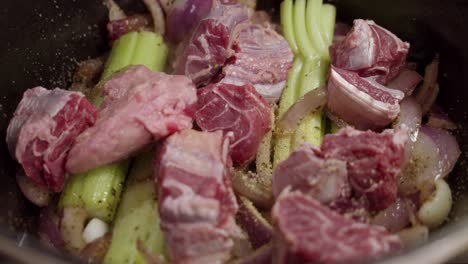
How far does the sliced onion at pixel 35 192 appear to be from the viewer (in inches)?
103

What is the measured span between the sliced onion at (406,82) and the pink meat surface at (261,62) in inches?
22.7

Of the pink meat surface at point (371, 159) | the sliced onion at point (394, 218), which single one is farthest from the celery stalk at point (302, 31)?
the sliced onion at point (394, 218)

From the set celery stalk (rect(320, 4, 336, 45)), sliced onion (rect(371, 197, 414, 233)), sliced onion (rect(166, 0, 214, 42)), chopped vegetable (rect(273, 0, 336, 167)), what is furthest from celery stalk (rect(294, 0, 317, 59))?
sliced onion (rect(371, 197, 414, 233))

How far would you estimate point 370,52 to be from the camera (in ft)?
9.43

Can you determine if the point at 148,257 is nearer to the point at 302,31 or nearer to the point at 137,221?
the point at 137,221

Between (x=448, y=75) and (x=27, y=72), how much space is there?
2.24 m

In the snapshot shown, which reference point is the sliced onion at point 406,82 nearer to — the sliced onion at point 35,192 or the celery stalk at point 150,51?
the celery stalk at point 150,51

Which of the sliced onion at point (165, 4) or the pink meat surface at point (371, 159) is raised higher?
the sliced onion at point (165, 4)

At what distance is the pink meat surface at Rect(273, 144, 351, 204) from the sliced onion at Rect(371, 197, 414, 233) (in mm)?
314

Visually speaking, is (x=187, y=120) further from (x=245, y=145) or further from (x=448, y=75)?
(x=448, y=75)

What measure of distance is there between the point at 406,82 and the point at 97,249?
181 cm

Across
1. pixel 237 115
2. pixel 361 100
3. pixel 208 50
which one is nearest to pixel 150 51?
pixel 208 50

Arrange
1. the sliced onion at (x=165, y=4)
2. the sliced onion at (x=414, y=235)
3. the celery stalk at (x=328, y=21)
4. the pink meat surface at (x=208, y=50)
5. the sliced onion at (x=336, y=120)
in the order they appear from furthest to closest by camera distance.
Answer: the sliced onion at (x=165, y=4) < the celery stalk at (x=328, y=21) < the pink meat surface at (x=208, y=50) < the sliced onion at (x=336, y=120) < the sliced onion at (x=414, y=235)

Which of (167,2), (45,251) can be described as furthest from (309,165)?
(167,2)
